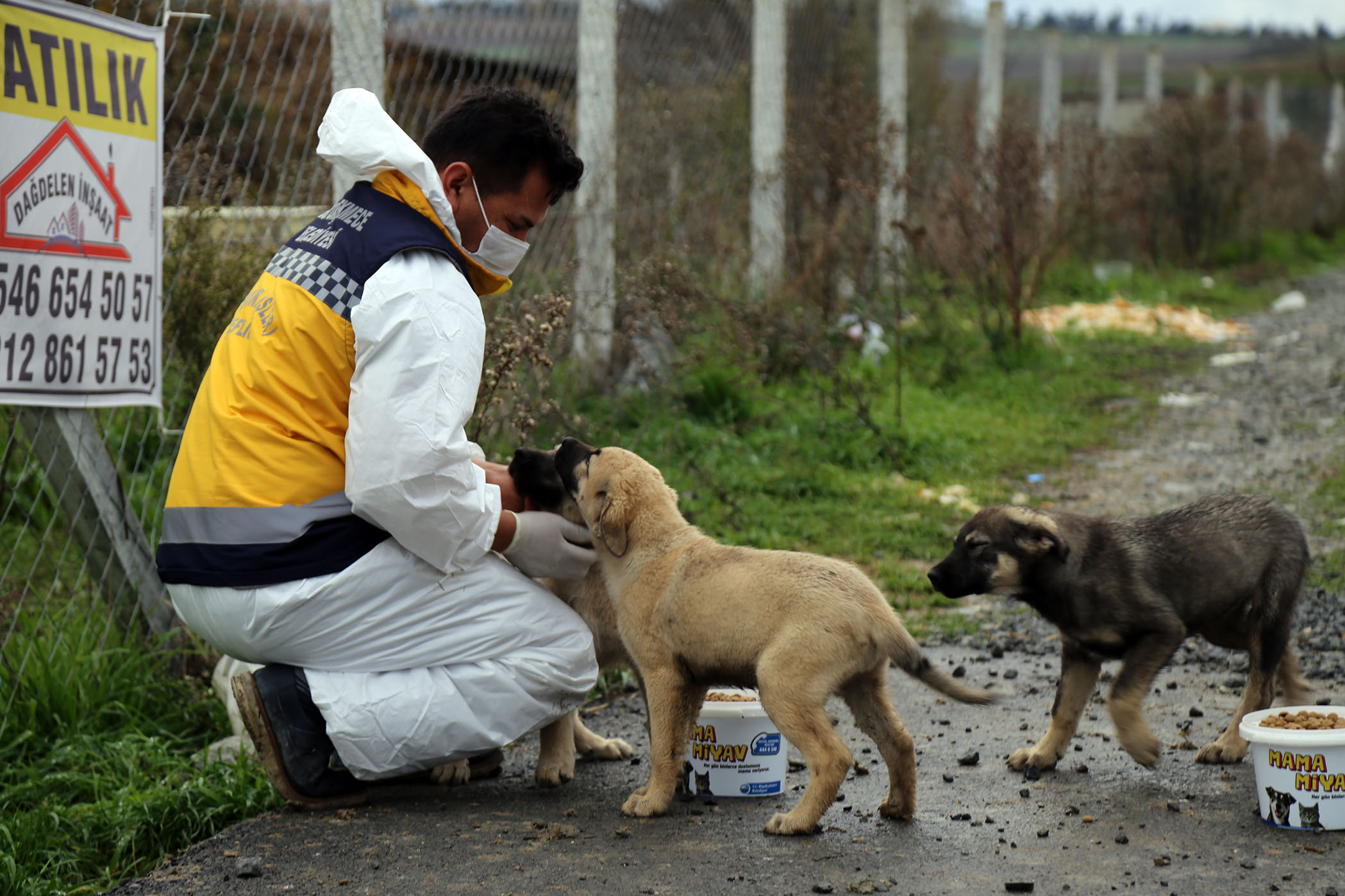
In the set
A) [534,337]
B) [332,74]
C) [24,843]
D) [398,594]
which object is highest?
[332,74]

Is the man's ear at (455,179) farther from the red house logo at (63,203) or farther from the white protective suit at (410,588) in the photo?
the red house logo at (63,203)

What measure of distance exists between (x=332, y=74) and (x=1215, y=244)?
1859 cm

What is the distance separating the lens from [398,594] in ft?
12.0

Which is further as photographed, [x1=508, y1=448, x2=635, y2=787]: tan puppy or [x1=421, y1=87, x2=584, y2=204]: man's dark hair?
[x1=508, y1=448, x2=635, y2=787]: tan puppy

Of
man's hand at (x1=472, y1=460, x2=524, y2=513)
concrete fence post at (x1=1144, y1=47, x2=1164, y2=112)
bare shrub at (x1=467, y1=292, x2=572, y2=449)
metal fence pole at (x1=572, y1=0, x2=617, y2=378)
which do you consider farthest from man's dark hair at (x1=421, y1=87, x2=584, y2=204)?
concrete fence post at (x1=1144, y1=47, x2=1164, y2=112)

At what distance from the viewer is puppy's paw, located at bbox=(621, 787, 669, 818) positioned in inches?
142

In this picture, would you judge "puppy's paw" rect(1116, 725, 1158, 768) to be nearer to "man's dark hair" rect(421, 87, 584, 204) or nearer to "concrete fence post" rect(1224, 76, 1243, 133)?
"man's dark hair" rect(421, 87, 584, 204)

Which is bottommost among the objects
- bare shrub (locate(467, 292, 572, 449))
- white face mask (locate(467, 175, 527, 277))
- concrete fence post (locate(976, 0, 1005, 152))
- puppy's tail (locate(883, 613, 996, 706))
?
puppy's tail (locate(883, 613, 996, 706))

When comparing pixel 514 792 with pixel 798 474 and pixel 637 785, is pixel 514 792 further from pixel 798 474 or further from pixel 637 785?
pixel 798 474

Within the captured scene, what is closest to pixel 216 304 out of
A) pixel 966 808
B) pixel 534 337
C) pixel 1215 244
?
pixel 534 337

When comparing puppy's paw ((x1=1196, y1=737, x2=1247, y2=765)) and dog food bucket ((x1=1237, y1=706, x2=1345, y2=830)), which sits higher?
dog food bucket ((x1=1237, y1=706, x2=1345, y2=830))

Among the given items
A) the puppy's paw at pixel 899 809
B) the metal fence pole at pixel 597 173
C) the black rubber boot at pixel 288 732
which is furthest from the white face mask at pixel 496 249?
the metal fence pole at pixel 597 173

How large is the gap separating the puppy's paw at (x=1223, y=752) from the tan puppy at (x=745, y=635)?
101 centimetres

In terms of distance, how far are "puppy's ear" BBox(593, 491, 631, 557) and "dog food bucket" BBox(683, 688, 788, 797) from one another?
0.55 m
